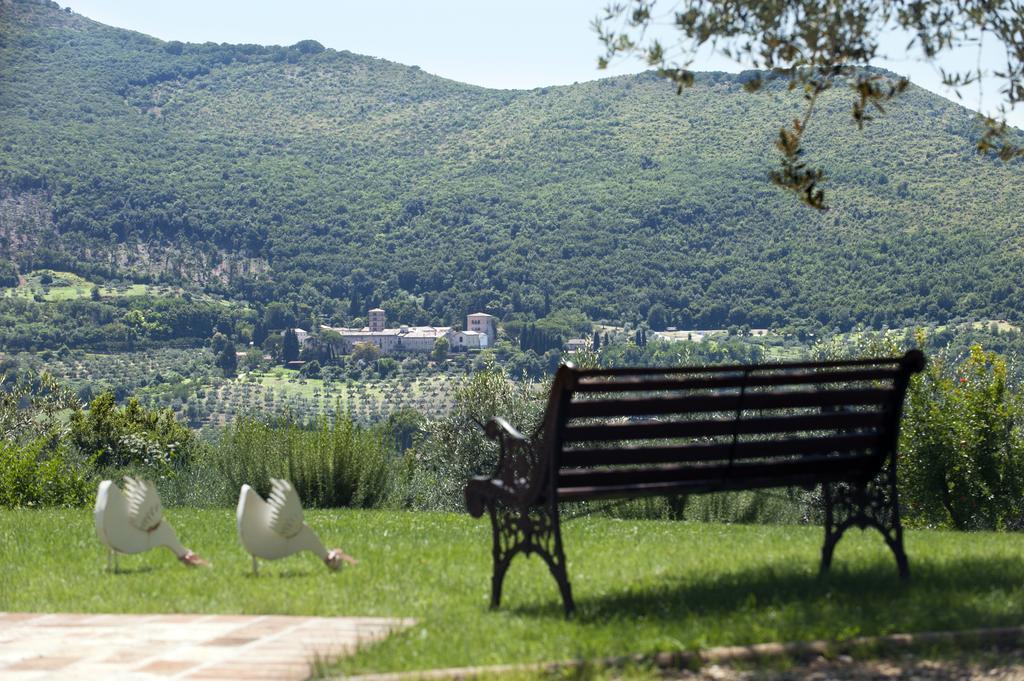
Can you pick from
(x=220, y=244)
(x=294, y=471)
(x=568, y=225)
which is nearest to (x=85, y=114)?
(x=220, y=244)

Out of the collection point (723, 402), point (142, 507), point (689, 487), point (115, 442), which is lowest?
point (115, 442)

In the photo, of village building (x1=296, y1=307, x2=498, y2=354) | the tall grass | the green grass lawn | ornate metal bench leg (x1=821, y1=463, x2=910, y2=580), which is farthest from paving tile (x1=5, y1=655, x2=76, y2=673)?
village building (x1=296, y1=307, x2=498, y2=354)

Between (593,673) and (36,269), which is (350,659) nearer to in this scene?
(593,673)

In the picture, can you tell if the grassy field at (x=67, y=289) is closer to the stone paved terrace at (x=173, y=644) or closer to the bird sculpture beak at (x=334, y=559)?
the bird sculpture beak at (x=334, y=559)

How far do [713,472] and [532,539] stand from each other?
2.54 ft

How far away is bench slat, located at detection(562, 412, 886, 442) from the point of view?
16.0 feet

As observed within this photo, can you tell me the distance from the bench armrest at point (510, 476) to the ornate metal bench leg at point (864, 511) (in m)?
1.35

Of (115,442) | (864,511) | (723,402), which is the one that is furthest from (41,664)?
(115,442)

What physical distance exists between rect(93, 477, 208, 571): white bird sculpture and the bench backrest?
2680 millimetres

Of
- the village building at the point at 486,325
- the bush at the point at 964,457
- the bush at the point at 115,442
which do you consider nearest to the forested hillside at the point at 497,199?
the village building at the point at 486,325

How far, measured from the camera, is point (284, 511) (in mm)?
6434

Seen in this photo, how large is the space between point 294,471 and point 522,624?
7.34 m

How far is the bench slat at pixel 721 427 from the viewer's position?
16.0ft

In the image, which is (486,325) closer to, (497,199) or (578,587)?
(497,199)
